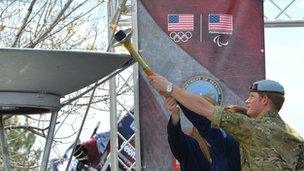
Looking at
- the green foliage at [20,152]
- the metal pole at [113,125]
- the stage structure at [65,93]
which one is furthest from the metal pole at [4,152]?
the green foliage at [20,152]

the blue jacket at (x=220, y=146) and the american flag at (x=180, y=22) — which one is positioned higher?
the american flag at (x=180, y=22)

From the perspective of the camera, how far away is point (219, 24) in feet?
19.3

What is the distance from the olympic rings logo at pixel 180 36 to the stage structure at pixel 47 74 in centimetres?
169

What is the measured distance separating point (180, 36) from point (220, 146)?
203 centimetres

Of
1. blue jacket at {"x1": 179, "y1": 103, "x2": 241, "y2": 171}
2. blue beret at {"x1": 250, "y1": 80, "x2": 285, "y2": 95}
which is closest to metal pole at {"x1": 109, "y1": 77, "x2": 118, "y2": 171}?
blue jacket at {"x1": 179, "y1": 103, "x2": 241, "y2": 171}

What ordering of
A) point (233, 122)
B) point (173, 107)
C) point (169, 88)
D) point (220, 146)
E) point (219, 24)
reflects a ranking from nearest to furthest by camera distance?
point (233, 122), point (169, 88), point (220, 146), point (173, 107), point (219, 24)

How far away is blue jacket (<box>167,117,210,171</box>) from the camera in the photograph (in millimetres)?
4168

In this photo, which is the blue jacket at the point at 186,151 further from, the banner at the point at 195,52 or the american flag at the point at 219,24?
the american flag at the point at 219,24

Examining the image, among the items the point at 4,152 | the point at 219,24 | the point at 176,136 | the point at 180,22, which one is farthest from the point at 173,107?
the point at 219,24

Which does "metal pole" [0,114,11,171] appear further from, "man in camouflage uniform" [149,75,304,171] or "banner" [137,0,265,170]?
"banner" [137,0,265,170]

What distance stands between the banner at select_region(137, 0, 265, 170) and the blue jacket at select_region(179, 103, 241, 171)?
5.59ft

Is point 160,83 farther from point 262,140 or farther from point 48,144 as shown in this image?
point 48,144

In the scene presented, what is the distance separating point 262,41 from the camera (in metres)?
5.93

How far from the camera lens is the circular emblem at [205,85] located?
577cm
